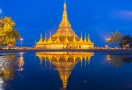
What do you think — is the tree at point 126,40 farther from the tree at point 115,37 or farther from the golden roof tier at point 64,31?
the golden roof tier at point 64,31

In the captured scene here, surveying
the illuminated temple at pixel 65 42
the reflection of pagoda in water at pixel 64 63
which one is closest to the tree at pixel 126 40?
the illuminated temple at pixel 65 42

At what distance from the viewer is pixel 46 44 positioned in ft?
233

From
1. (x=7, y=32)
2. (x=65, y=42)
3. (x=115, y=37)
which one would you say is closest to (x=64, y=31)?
(x=65, y=42)

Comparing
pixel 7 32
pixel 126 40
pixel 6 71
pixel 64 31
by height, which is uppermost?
pixel 64 31

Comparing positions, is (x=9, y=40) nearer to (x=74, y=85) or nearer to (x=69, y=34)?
(x=69, y=34)

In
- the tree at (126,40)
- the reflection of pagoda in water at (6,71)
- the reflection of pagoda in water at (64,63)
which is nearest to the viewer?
the reflection of pagoda in water at (6,71)

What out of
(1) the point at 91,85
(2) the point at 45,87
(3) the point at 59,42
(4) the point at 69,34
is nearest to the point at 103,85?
(1) the point at 91,85

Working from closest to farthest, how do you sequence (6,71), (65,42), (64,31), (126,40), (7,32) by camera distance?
(6,71), (7,32), (65,42), (126,40), (64,31)

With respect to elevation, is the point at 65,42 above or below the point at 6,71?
above

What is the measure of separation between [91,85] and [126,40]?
68.0 metres

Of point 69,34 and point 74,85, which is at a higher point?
point 69,34

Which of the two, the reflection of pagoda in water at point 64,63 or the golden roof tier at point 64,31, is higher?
the golden roof tier at point 64,31

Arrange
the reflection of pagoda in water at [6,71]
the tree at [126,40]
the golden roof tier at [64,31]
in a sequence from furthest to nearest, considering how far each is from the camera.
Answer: the golden roof tier at [64,31] < the tree at [126,40] < the reflection of pagoda in water at [6,71]

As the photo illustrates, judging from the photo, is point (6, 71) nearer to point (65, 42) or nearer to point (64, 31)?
point (65, 42)
